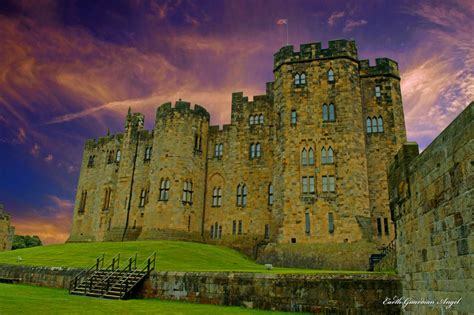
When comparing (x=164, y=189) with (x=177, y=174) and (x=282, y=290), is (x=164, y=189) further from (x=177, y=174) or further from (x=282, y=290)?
(x=282, y=290)

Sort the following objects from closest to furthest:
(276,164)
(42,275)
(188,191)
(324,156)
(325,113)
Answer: (42,275) → (324,156) → (325,113) → (276,164) → (188,191)

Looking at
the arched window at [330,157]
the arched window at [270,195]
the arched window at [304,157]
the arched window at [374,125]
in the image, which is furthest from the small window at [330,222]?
the arched window at [374,125]

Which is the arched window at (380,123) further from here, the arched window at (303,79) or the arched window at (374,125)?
the arched window at (303,79)

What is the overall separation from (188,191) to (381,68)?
2090 cm

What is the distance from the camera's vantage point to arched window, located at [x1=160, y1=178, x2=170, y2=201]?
34938 mm

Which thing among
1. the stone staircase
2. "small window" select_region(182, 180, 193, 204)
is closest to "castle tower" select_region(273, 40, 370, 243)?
"small window" select_region(182, 180, 193, 204)

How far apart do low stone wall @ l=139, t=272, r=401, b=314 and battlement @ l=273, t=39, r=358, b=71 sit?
2225cm

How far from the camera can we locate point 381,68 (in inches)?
1272

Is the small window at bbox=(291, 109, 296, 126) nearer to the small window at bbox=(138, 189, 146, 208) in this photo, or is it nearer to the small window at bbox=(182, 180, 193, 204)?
the small window at bbox=(182, 180, 193, 204)

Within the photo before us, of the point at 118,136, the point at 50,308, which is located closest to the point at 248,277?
the point at 50,308

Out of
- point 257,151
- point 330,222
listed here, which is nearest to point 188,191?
point 257,151

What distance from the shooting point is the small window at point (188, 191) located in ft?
117

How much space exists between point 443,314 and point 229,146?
1197 inches

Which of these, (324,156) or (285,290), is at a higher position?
(324,156)
